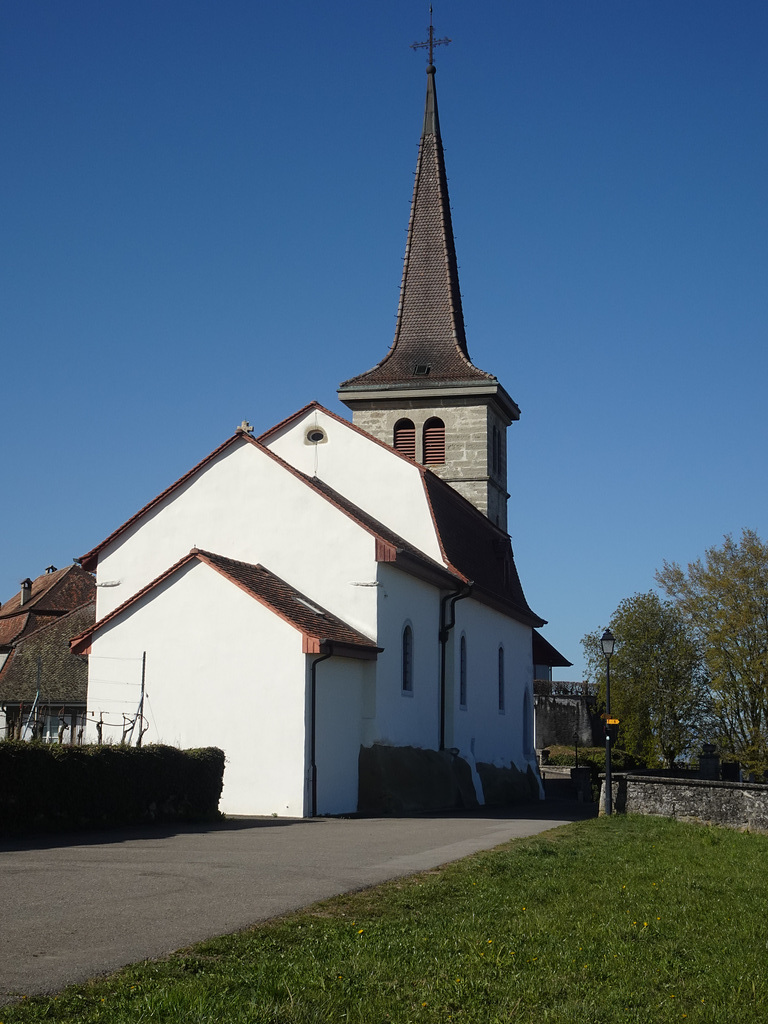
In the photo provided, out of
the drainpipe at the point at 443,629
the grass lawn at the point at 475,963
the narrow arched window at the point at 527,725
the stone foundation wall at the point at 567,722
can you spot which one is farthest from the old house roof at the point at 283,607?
the stone foundation wall at the point at 567,722

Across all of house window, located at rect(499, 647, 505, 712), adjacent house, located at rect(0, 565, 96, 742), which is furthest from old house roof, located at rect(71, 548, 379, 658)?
house window, located at rect(499, 647, 505, 712)

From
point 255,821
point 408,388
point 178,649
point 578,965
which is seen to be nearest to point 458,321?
point 408,388

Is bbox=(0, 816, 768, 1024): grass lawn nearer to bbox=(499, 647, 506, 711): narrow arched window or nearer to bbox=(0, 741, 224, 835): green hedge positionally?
bbox=(0, 741, 224, 835): green hedge

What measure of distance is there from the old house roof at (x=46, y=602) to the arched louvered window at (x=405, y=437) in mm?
16548

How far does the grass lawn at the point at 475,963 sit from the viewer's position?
6156 mm

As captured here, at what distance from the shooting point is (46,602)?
165 feet

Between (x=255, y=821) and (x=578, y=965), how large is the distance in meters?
12.9

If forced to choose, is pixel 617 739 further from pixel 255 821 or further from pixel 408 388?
pixel 255 821

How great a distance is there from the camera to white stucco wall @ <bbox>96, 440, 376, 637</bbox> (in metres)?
24.7

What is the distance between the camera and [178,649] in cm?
2245

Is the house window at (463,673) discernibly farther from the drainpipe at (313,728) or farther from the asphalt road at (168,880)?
the asphalt road at (168,880)

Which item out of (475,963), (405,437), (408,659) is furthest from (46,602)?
(475,963)

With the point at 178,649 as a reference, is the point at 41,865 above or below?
below

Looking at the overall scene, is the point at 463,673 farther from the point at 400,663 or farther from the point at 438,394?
the point at 438,394
